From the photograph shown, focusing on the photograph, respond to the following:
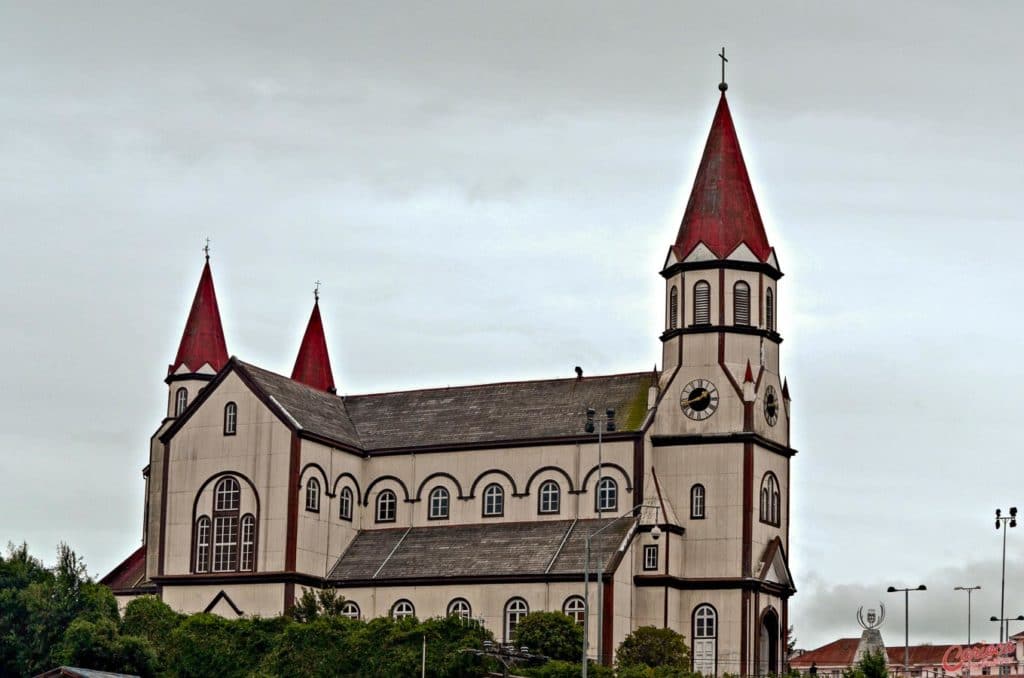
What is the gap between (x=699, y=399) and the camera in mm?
102688

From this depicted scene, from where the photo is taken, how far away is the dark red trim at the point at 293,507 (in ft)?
341

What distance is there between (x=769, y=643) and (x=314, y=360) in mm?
37745

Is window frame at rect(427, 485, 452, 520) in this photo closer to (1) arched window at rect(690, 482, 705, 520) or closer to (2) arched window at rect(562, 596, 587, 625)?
(2) arched window at rect(562, 596, 587, 625)

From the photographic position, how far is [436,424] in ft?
363

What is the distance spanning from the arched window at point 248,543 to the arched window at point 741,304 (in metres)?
26.0

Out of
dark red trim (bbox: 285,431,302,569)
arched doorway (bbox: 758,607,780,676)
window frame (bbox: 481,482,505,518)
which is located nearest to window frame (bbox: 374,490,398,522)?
window frame (bbox: 481,482,505,518)

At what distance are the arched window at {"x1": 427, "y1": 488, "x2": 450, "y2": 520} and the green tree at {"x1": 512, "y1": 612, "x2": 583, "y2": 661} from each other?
14.5 metres

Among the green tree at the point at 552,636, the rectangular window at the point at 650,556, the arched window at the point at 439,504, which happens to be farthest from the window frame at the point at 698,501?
the arched window at the point at 439,504

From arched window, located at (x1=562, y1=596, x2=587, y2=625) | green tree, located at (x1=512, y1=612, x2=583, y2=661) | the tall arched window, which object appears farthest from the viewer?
the tall arched window

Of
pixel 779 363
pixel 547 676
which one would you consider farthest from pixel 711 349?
pixel 547 676

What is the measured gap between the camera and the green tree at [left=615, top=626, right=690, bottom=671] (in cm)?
9444

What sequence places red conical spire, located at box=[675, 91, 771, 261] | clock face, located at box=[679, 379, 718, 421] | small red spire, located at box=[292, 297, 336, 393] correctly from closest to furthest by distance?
clock face, located at box=[679, 379, 718, 421]
red conical spire, located at box=[675, 91, 771, 261]
small red spire, located at box=[292, 297, 336, 393]

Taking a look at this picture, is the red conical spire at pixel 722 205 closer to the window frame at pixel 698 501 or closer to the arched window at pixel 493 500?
the window frame at pixel 698 501

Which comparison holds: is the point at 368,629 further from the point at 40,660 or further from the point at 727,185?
the point at 727,185
